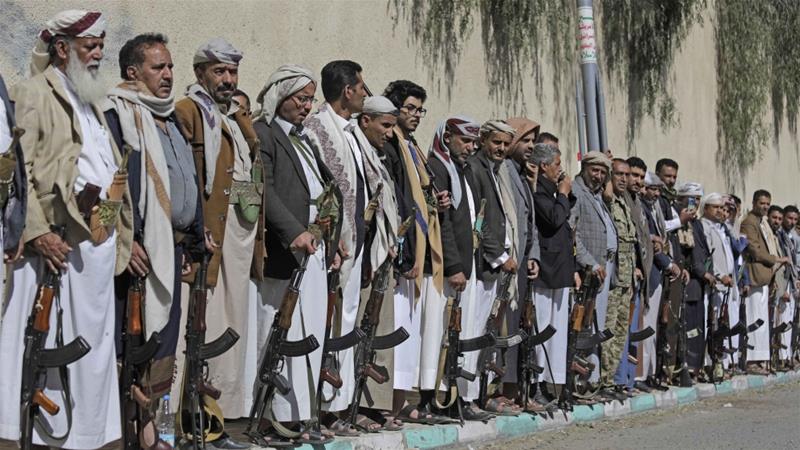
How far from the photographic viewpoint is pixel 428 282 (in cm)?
848

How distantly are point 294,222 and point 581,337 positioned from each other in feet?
12.5

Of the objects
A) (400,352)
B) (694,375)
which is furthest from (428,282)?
(694,375)

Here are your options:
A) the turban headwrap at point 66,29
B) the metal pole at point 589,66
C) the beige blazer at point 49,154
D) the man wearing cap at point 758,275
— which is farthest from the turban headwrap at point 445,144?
the man wearing cap at point 758,275

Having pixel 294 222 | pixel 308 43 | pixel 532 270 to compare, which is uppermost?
pixel 308 43

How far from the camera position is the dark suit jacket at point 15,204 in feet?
17.6

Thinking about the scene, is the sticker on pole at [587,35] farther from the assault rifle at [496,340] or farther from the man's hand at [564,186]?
the assault rifle at [496,340]

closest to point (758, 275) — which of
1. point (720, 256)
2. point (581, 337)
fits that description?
point (720, 256)

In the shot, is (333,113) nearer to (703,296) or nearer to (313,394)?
(313,394)

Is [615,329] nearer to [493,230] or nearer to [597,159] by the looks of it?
[597,159]

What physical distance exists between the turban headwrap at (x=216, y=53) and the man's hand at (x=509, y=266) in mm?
2917

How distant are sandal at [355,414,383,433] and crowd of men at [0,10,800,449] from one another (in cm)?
3

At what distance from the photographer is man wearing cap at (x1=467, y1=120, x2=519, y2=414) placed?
8.98 meters

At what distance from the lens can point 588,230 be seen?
10.4 metres

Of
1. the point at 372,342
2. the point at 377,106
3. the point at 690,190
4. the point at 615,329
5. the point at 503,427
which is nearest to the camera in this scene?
the point at 372,342
